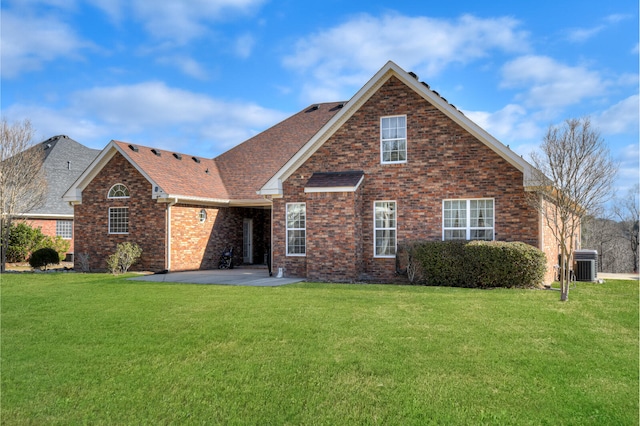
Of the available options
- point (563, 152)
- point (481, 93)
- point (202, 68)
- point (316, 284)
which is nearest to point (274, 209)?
point (316, 284)

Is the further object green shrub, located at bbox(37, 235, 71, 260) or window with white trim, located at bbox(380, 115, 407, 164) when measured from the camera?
green shrub, located at bbox(37, 235, 71, 260)

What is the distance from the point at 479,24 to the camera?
13148mm

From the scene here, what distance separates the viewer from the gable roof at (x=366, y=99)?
51.1ft

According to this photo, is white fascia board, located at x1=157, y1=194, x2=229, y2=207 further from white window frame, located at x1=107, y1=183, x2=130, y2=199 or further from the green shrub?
the green shrub

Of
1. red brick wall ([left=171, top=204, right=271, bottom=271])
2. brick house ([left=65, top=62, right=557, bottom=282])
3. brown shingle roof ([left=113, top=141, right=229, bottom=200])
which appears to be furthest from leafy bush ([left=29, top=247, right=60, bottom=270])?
red brick wall ([left=171, top=204, right=271, bottom=271])

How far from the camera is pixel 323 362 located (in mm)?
6809

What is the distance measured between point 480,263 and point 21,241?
24.3m

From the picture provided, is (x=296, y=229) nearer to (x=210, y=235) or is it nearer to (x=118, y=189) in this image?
(x=210, y=235)

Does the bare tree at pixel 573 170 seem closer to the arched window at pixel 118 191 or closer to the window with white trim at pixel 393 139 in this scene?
the window with white trim at pixel 393 139

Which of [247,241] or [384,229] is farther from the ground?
[384,229]

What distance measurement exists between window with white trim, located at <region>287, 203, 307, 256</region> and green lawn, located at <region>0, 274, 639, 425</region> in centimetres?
619

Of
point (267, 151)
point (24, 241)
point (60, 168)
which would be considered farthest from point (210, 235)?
point (60, 168)

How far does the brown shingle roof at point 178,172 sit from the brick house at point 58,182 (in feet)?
22.9

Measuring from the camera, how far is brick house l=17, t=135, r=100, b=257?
2814cm
